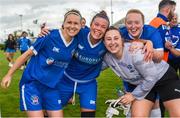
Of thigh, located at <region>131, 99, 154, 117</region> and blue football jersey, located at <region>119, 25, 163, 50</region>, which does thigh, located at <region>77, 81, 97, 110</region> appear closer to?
thigh, located at <region>131, 99, 154, 117</region>

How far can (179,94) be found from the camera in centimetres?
544

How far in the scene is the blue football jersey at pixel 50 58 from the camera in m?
5.44

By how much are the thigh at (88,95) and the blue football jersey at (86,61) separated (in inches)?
4.6

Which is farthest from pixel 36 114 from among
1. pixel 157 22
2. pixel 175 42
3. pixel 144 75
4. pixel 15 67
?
pixel 175 42

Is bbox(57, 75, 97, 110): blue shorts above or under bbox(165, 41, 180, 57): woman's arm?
under

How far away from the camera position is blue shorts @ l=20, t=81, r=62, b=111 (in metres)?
5.48

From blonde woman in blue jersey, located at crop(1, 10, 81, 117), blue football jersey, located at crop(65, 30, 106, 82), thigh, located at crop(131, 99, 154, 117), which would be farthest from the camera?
blue football jersey, located at crop(65, 30, 106, 82)

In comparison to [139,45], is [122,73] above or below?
below

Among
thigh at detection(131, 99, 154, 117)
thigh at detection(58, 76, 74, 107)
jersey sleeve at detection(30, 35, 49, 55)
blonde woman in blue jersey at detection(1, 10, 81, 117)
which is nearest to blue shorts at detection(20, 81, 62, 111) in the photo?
blonde woman in blue jersey at detection(1, 10, 81, 117)

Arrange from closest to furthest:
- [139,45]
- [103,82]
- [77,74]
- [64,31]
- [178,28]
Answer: [139,45] → [64,31] → [77,74] → [178,28] → [103,82]

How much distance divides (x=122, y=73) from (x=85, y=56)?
0.56m

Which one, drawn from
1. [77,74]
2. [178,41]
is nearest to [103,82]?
[178,41]

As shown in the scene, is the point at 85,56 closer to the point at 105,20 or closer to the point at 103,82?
the point at 105,20

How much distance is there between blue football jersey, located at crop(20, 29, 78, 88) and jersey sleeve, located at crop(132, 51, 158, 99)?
2.98 ft
